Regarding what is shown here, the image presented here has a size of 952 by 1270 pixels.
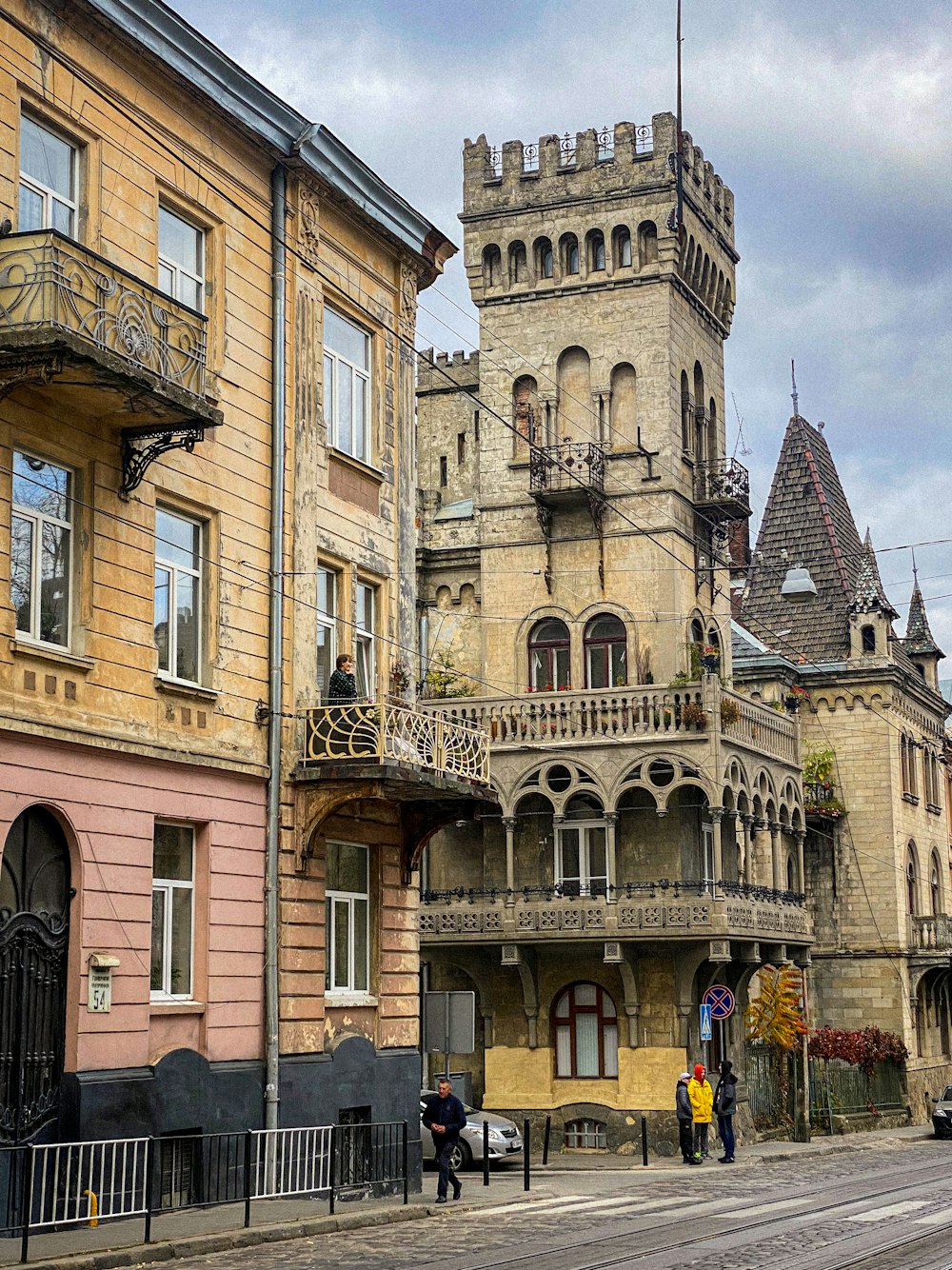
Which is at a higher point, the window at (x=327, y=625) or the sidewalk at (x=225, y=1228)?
the window at (x=327, y=625)

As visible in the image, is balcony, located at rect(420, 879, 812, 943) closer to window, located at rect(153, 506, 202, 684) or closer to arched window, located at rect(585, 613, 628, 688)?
arched window, located at rect(585, 613, 628, 688)

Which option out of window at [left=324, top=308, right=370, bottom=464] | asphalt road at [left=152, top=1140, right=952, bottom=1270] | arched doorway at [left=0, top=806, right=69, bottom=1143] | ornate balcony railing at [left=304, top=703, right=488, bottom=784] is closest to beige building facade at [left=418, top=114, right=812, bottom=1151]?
asphalt road at [left=152, top=1140, right=952, bottom=1270]

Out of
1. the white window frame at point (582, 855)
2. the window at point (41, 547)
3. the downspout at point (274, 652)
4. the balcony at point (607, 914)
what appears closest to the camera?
the window at point (41, 547)

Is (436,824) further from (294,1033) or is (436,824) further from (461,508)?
(461,508)

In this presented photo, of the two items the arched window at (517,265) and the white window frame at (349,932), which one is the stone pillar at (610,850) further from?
the white window frame at (349,932)

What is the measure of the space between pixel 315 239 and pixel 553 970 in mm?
21167

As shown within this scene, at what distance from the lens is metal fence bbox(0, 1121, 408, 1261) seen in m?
16.3

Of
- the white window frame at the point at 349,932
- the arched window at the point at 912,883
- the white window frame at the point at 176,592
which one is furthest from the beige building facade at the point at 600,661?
the white window frame at the point at 176,592

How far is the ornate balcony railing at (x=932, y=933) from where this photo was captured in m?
54.2

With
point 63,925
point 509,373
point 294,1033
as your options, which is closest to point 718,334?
point 509,373

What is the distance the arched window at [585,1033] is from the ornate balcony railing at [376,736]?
1770cm

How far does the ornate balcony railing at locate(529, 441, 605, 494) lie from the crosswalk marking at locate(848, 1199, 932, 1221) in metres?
21.8

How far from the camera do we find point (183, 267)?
21047mm

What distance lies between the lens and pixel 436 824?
25.0 metres
